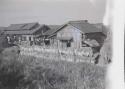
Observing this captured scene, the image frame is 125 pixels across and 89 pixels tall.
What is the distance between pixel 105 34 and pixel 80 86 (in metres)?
0.34

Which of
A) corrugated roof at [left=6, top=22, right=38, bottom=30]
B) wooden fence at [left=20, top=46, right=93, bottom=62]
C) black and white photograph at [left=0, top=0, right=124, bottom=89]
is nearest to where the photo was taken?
black and white photograph at [left=0, top=0, right=124, bottom=89]

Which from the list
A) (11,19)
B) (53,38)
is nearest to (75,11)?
(53,38)

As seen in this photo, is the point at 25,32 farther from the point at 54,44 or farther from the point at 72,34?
the point at 72,34

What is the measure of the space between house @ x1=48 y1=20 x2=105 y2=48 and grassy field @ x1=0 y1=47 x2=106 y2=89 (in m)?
0.15

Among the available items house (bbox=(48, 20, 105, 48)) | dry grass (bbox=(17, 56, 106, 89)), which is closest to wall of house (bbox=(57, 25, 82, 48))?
house (bbox=(48, 20, 105, 48))

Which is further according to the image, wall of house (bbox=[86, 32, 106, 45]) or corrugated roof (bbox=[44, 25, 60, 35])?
corrugated roof (bbox=[44, 25, 60, 35])

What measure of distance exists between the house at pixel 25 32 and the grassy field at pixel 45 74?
12 centimetres

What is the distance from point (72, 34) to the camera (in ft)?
5.30

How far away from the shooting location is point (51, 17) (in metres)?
1.44

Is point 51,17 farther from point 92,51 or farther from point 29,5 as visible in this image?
point 92,51

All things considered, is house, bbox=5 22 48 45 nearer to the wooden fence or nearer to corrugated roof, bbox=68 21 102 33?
the wooden fence

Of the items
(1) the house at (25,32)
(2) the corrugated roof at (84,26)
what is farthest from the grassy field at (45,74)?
(2) the corrugated roof at (84,26)

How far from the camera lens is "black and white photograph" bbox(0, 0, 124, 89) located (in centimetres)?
139

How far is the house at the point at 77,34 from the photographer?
56.2 inches
